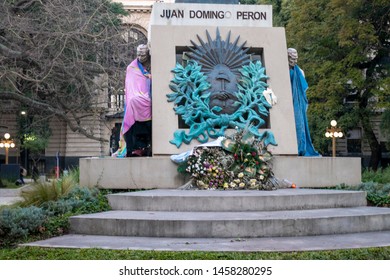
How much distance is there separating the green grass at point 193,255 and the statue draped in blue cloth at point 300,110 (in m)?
6.18

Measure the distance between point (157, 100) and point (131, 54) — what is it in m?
15.2

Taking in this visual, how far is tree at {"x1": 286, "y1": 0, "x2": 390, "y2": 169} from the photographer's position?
99.0 ft

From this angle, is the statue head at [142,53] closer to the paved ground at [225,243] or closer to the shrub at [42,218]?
the shrub at [42,218]

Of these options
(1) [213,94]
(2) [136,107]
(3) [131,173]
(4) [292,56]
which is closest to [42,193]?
(3) [131,173]

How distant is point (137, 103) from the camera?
12461mm

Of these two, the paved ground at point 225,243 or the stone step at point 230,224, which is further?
the stone step at point 230,224

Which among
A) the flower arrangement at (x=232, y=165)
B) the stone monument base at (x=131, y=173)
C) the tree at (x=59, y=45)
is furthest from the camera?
the tree at (x=59, y=45)

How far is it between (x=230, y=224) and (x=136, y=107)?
16.4ft

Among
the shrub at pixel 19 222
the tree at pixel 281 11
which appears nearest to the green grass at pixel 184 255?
the shrub at pixel 19 222

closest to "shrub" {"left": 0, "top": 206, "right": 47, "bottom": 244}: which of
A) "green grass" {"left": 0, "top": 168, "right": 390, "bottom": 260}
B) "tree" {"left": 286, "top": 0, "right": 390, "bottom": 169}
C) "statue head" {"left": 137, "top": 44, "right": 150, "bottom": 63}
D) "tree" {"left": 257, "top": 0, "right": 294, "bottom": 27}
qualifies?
"green grass" {"left": 0, "top": 168, "right": 390, "bottom": 260}

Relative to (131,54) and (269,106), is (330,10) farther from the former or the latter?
(269,106)

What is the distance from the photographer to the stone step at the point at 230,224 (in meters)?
8.13

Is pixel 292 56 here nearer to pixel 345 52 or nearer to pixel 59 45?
pixel 59 45

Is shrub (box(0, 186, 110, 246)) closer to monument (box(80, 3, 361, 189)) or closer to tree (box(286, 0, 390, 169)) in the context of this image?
monument (box(80, 3, 361, 189))
